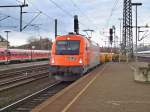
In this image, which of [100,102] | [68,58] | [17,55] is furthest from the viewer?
[17,55]

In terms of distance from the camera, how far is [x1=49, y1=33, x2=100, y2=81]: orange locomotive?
23734 millimetres

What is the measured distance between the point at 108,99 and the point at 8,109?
359 centimetres

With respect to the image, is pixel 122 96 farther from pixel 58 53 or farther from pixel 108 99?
pixel 58 53

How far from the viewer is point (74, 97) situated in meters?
13.7

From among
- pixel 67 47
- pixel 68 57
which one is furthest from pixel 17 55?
pixel 68 57

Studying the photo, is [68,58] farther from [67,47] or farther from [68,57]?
[67,47]

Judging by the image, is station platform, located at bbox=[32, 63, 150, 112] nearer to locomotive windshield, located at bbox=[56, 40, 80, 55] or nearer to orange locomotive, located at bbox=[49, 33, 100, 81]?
orange locomotive, located at bbox=[49, 33, 100, 81]

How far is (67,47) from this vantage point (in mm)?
24859

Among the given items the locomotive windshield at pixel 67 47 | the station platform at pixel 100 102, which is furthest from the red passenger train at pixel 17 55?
the station platform at pixel 100 102

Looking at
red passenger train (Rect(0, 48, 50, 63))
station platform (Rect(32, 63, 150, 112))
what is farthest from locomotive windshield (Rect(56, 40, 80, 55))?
red passenger train (Rect(0, 48, 50, 63))

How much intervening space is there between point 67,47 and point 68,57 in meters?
0.93

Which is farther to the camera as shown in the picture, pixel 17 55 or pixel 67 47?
pixel 17 55

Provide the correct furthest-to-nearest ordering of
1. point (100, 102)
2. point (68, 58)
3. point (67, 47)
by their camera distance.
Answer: point (67, 47) → point (68, 58) → point (100, 102)

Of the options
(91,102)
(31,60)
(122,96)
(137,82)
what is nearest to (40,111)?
(91,102)
